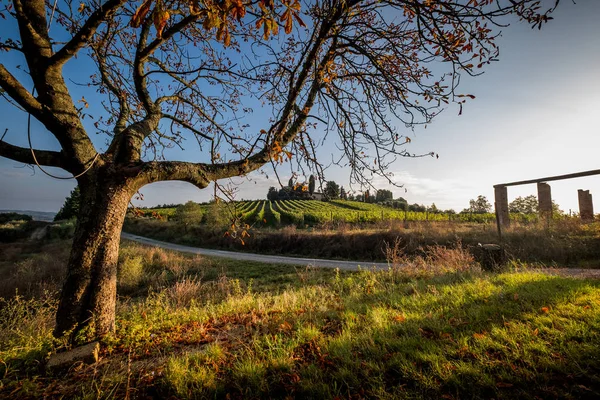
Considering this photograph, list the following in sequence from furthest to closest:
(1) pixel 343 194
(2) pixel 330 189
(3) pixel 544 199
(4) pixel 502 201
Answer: (3) pixel 544 199 < (4) pixel 502 201 < (1) pixel 343 194 < (2) pixel 330 189

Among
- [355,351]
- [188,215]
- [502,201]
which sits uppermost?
[502,201]

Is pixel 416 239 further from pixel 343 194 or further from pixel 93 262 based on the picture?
pixel 93 262

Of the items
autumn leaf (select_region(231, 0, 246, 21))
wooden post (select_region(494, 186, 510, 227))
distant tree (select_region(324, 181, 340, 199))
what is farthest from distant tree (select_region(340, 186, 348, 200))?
wooden post (select_region(494, 186, 510, 227))

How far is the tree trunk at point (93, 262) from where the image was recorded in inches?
117

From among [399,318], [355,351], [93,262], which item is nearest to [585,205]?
[399,318]

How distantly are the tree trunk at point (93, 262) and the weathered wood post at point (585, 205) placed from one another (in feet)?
61.9

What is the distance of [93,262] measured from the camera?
120 inches

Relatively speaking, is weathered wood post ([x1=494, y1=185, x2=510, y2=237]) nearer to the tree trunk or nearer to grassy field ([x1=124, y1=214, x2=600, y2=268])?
grassy field ([x1=124, y1=214, x2=600, y2=268])

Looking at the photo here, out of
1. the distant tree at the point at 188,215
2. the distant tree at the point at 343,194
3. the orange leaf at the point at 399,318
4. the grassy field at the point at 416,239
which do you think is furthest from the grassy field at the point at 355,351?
the distant tree at the point at 188,215

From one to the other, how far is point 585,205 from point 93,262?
2030 cm

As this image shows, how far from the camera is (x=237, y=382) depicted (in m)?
2.26

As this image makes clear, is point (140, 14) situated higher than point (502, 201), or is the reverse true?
point (140, 14)

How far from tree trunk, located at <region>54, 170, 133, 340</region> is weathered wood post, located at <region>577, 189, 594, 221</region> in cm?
1887

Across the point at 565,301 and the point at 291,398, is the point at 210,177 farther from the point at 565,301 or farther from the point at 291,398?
the point at 565,301
